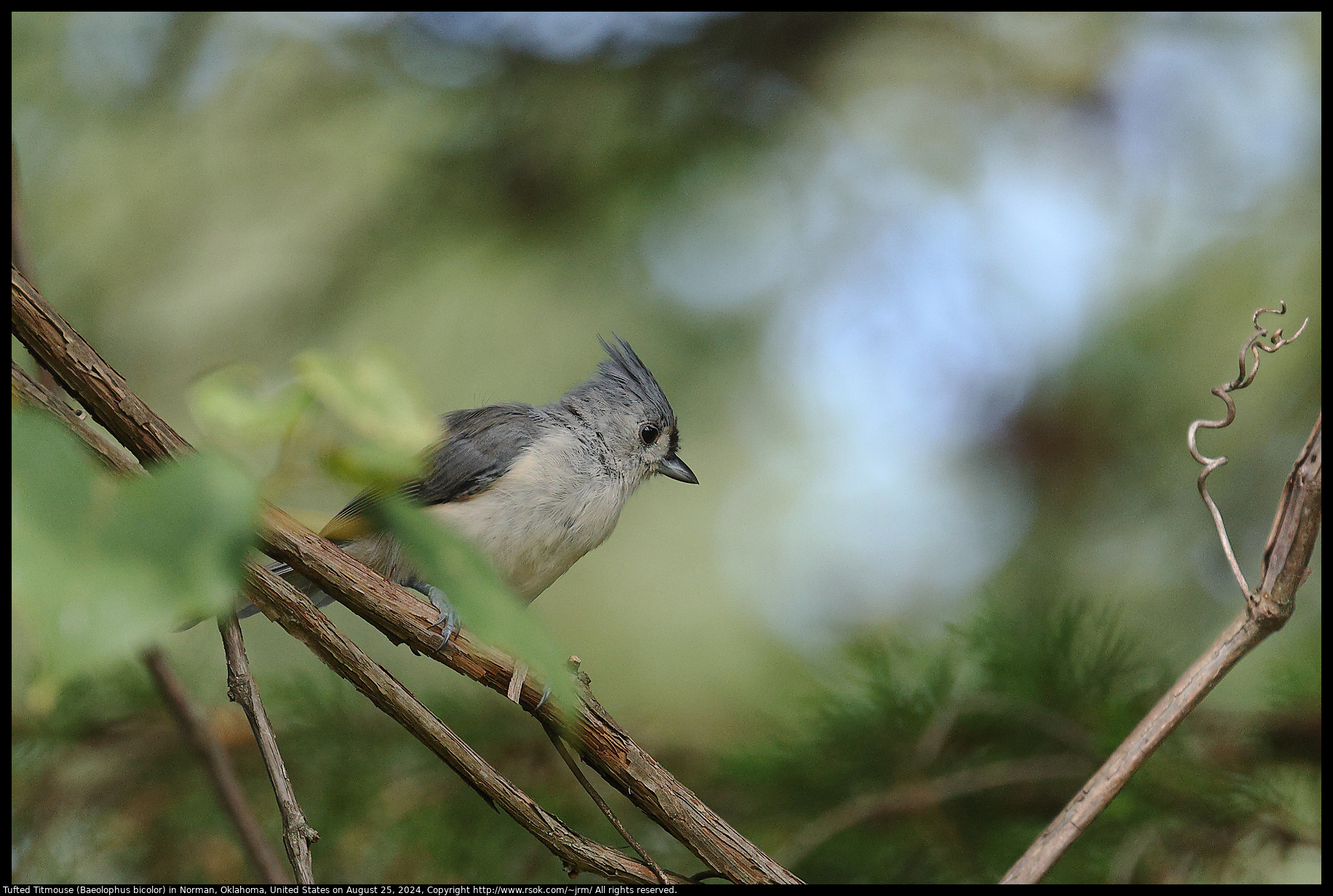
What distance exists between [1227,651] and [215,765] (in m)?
0.73

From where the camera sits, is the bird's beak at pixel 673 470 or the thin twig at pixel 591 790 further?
the bird's beak at pixel 673 470

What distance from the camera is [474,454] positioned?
4.49ft

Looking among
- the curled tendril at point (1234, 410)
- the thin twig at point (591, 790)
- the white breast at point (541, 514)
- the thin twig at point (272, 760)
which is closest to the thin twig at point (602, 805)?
the thin twig at point (591, 790)

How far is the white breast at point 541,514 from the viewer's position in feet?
4.12

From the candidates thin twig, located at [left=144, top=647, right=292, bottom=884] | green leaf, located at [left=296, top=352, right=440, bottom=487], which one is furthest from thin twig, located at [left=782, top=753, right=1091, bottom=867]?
green leaf, located at [left=296, top=352, right=440, bottom=487]

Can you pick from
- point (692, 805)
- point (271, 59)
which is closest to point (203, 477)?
point (692, 805)

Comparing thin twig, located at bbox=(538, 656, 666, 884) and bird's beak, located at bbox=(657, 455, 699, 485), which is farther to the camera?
bird's beak, located at bbox=(657, 455, 699, 485)

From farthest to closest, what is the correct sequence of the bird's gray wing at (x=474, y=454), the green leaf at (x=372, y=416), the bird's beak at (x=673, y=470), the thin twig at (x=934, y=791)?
1. the bird's beak at (x=673, y=470)
2. the bird's gray wing at (x=474, y=454)
3. the thin twig at (x=934, y=791)
4. the green leaf at (x=372, y=416)

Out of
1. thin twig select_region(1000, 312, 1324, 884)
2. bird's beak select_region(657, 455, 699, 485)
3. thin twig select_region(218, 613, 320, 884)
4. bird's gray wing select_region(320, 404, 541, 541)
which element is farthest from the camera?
bird's beak select_region(657, 455, 699, 485)

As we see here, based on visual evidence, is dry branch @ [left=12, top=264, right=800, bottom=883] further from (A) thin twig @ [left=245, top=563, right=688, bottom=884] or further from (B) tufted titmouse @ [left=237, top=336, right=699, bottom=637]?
(B) tufted titmouse @ [left=237, top=336, right=699, bottom=637]

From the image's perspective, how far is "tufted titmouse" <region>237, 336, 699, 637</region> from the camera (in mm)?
1259

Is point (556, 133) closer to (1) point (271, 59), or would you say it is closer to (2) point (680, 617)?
(1) point (271, 59)

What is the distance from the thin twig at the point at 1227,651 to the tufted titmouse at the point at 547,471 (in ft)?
2.31

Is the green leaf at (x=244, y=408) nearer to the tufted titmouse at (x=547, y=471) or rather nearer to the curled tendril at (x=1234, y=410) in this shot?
the curled tendril at (x=1234, y=410)
